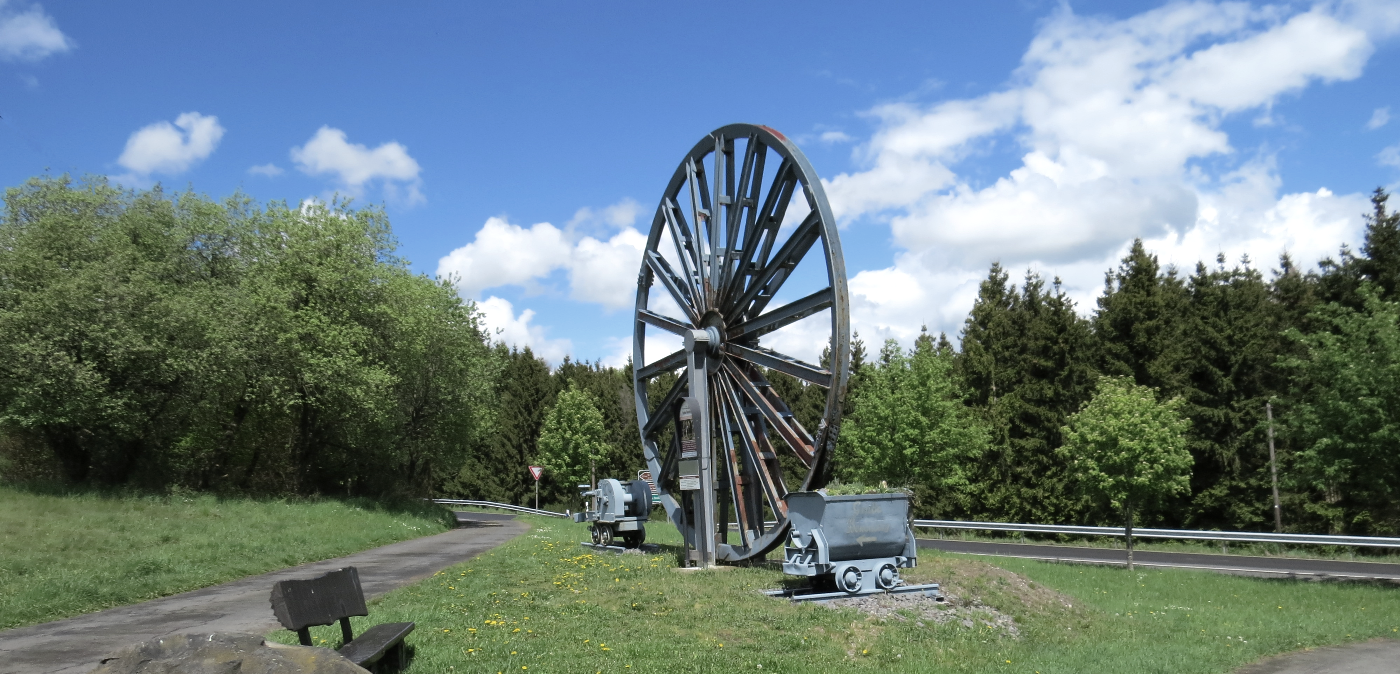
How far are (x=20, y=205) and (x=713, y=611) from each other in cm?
2479

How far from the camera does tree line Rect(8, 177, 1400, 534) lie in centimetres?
2133

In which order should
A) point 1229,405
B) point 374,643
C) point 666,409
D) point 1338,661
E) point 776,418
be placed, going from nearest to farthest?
point 374,643 < point 1338,661 < point 776,418 < point 666,409 < point 1229,405

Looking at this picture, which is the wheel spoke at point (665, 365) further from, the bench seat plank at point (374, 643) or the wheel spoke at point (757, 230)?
the bench seat plank at point (374, 643)

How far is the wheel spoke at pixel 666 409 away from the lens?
1783 centimetres

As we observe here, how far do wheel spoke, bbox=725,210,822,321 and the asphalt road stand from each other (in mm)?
11392

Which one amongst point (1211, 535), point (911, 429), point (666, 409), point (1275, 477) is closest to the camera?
point (666, 409)

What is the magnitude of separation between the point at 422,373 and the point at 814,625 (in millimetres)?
27819

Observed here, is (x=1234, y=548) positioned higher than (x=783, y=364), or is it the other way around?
(x=783, y=364)

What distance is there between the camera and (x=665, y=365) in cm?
1877

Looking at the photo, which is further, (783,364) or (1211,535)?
(1211,535)

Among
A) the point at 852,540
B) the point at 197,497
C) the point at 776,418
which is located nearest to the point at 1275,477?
the point at 776,418

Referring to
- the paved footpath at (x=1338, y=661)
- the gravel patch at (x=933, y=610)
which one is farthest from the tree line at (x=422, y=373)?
the gravel patch at (x=933, y=610)

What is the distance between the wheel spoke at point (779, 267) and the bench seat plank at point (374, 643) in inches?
349

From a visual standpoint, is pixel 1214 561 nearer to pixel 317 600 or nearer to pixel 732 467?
pixel 732 467
